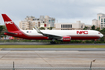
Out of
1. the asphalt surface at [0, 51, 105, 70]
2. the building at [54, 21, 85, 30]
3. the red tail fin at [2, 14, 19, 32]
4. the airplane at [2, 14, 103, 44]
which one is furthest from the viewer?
the building at [54, 21, 85, 30]

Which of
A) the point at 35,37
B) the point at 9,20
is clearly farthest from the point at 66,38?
the point at 9,20

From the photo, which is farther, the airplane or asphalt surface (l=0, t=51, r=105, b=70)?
the airplane

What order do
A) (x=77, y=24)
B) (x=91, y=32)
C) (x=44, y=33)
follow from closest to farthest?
(x=44, y=33)
(x=91, y=32)
(x=77, y=24)

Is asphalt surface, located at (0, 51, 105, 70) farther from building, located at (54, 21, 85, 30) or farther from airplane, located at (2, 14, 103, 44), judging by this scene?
building, located at (54, 21, 85, 30)

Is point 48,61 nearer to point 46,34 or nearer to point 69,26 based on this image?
point 46,34

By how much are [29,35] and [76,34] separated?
1300cm

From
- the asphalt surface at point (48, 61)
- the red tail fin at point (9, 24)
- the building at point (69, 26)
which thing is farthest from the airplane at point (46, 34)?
the building at point (69, 26)

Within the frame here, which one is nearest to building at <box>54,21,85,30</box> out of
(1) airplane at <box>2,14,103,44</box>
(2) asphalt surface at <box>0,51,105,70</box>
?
(1) airplane at <box>2,14,103,44</box>

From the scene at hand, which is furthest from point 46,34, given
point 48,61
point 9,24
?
point 48,61

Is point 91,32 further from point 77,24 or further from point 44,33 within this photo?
point 77,24

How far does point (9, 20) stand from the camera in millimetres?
42906

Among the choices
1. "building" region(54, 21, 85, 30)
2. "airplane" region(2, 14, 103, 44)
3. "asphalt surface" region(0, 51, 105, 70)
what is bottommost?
"asphalt surface" region(0, 51, 105, 70)

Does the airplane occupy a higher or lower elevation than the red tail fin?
lower

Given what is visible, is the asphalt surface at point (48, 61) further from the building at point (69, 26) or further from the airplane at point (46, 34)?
the building at point (69, 26)
